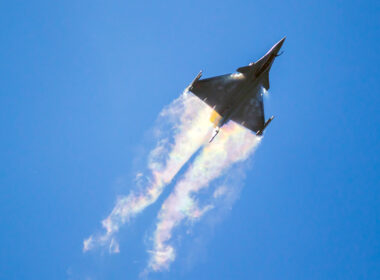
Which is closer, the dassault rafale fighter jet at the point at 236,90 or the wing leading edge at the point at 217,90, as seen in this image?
the dassault rafale fighter jet at the point at 236,90

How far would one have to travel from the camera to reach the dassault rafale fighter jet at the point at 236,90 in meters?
31.1

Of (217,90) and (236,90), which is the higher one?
(217,90)

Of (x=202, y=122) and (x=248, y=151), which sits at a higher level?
(x=202, y=122)

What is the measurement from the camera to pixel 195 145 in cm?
3438

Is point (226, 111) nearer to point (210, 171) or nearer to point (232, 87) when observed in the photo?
point (232, 87)

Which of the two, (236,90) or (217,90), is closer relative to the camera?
(236,90)

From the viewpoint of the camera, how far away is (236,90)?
31656 mm

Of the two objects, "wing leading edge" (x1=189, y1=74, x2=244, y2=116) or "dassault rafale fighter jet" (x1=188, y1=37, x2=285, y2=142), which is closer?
"dassault rafale fighter jet" (x1=188, y1=37, x2=285, y2=142)

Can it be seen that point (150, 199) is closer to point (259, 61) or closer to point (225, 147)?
point (225, 147)

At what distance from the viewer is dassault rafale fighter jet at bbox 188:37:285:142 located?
1223 inches

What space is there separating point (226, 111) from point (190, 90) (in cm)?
473

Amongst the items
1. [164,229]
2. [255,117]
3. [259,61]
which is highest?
[259,61]

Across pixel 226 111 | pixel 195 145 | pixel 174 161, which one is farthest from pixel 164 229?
pixel 226 111

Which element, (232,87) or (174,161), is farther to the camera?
(174,161)
